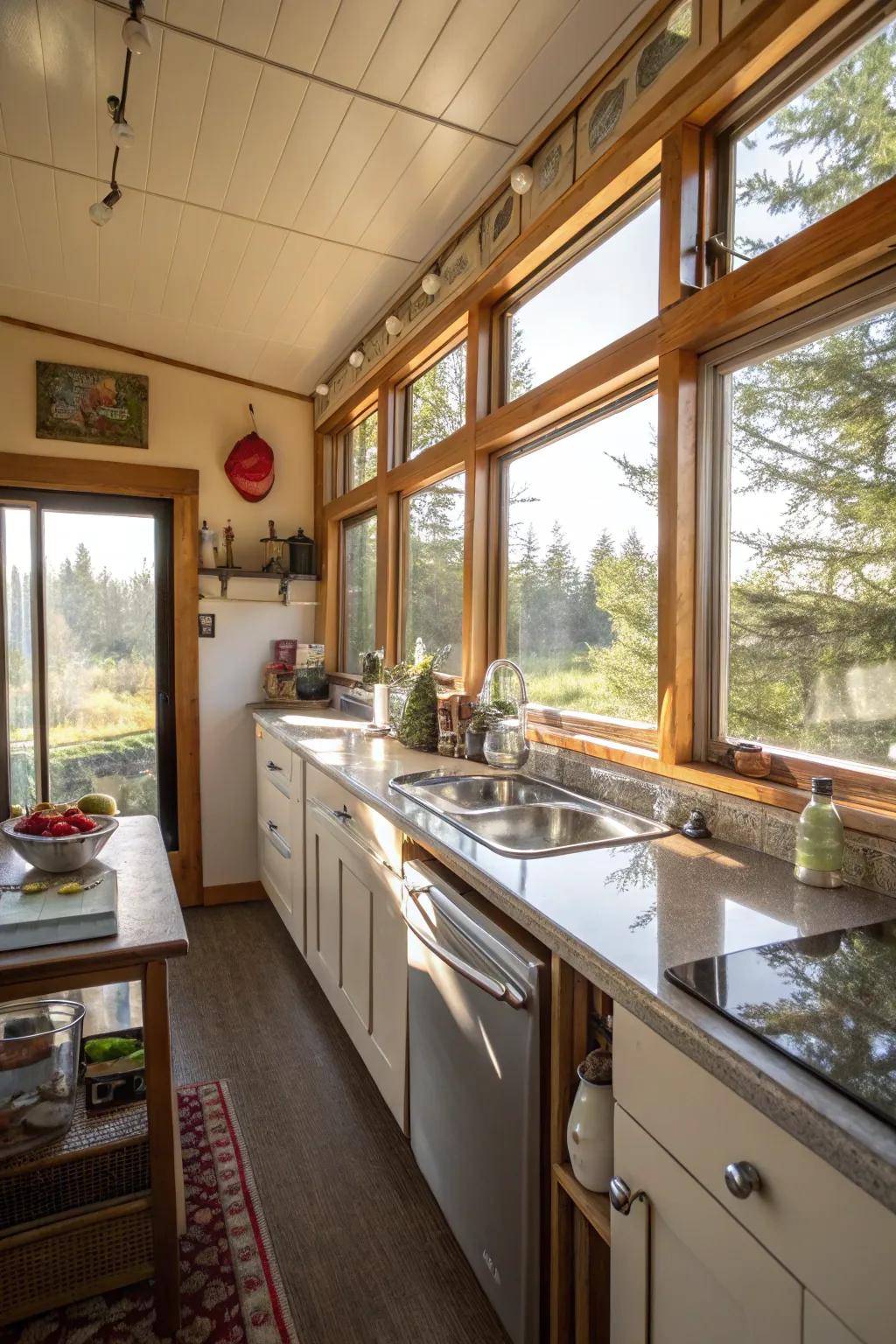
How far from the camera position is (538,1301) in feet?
4.17

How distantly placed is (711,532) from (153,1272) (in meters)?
1.92

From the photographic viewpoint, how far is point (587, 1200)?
1.16m

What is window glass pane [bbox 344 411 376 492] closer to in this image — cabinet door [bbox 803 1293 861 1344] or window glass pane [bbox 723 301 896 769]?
window glass pane [bbox 723 301 896 769]

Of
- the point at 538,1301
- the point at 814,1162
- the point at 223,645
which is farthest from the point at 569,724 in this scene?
the point at 223,645

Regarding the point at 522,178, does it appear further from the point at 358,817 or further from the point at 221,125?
the point at 358,817

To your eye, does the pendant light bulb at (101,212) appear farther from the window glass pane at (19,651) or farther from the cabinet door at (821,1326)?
→ the cabinet door at (821,1326)

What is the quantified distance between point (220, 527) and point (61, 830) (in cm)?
261

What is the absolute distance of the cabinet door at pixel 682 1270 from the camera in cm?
77

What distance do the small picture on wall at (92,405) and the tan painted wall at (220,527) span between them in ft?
0.14

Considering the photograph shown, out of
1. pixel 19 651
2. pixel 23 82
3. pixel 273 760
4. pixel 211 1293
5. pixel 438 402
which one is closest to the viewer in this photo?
pixel 211 1293

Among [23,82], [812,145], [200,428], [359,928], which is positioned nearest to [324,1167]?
→ [359,928]

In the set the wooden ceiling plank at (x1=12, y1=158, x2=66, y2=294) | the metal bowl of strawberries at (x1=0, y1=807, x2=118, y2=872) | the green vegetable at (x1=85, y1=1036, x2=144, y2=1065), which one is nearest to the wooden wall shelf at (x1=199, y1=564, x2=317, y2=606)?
the wooden ceiling plank at (x1=12, y1=158, x2=66, y2=294)

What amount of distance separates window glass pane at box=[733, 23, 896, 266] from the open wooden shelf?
1.69 metres

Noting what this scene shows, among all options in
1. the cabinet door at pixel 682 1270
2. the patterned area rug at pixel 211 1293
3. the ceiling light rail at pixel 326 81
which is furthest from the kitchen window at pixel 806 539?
the patterned area rug at pixel 211 1293
